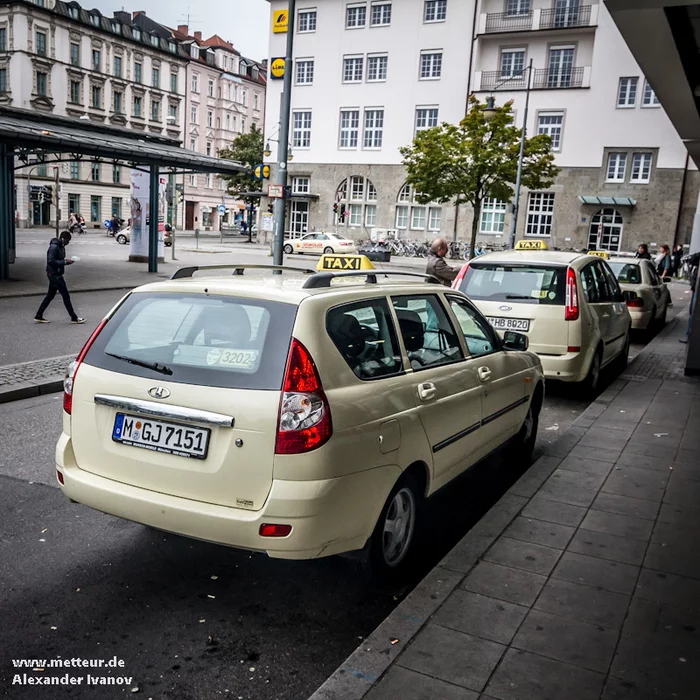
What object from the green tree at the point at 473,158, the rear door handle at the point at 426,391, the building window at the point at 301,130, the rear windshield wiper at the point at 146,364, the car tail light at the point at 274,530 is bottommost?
the car tail light at the point at 274,530

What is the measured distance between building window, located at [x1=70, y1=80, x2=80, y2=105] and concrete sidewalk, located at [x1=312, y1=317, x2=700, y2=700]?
234ft

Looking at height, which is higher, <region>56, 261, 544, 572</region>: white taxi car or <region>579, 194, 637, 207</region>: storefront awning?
<region>579, 194, 637, 207</region>: storefront awning

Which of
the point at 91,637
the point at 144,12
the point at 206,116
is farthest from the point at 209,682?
the point at 144,12

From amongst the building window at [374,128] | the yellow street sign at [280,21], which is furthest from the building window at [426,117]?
the yellow street sign at [280,21]

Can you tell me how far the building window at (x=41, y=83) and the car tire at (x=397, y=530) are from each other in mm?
70477

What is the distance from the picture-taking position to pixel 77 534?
443cm

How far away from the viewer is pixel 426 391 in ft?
13.5

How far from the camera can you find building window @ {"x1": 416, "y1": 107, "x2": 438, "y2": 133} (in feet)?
175

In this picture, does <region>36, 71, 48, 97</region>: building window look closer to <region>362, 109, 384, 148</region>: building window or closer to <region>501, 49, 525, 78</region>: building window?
<region>362, 109, 384, 148</region>: building window

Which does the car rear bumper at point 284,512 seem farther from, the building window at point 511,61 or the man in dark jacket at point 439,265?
the building window at point 511,61

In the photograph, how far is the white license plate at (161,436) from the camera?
3430 mm

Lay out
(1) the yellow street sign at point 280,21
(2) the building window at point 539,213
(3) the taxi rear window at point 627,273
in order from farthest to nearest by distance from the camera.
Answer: (2) the building window at point 539,213, (1) the yellow street sign at point 280,21, (3) the taxi rear window at point 627,273

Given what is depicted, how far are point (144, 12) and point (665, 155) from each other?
218 ft

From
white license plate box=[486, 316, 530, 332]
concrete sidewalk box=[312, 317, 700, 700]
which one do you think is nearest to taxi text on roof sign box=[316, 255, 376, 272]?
white license plate box=[486, 316, 530, 332]
